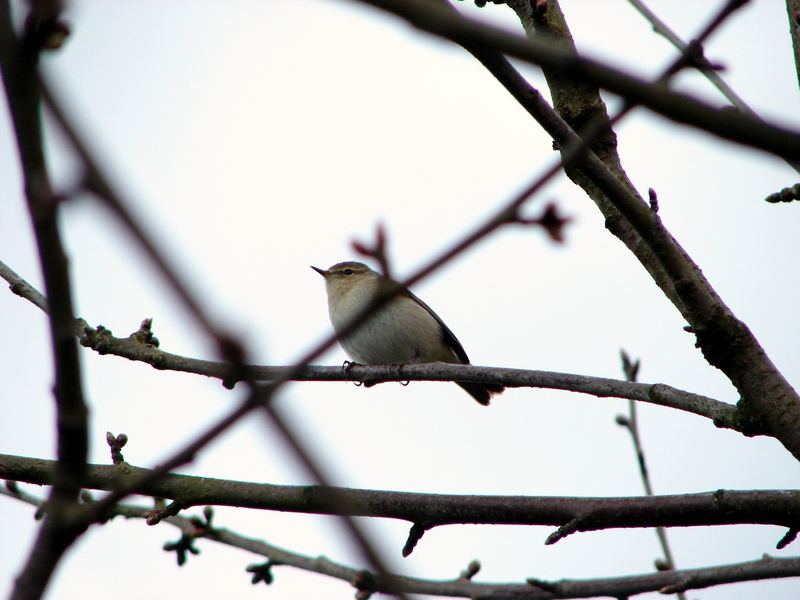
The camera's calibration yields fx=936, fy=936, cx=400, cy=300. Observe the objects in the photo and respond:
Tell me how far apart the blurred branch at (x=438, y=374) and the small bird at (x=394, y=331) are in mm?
2317

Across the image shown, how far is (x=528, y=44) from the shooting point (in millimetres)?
1292

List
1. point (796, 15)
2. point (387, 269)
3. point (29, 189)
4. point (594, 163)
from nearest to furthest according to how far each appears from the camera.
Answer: point (29, 189) → point (387, 269) → point (594, 163) → point (796, 15)

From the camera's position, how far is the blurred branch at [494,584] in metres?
4.09

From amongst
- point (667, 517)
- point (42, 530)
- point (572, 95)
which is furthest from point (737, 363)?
point (42, 530)

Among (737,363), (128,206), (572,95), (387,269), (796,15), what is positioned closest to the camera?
(128,206)

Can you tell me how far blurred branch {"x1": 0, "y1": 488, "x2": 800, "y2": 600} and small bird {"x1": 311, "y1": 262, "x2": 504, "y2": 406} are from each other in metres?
2.96

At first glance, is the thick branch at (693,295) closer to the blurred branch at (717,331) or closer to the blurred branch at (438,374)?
the blurred branch at (717,331)

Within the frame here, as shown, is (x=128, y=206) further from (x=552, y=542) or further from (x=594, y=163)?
(x=552, y=542)

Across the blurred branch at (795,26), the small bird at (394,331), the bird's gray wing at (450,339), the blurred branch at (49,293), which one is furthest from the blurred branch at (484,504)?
the bird's gray wing at (450,339)

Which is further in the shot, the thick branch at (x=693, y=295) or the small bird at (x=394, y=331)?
the small bird at (x=394, y=331)

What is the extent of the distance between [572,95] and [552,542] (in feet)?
6.82

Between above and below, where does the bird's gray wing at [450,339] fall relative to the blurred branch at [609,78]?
above

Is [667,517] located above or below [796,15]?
below

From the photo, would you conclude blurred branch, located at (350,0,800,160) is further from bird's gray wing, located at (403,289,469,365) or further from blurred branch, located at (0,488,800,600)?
bird's gray wing, located at (403,289,469,365)
